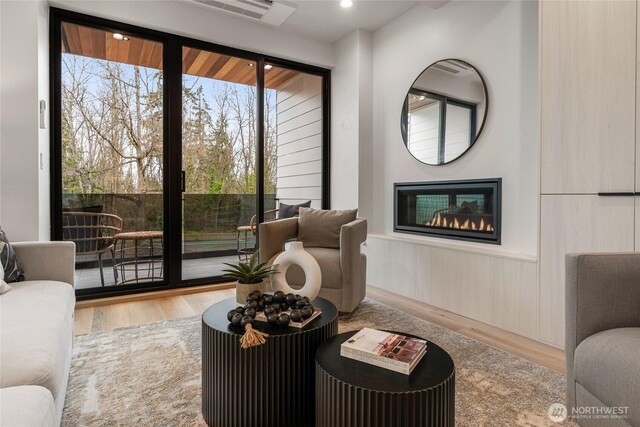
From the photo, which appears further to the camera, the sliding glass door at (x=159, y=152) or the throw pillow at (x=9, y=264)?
the sliding glass door at (x=159, y=152)

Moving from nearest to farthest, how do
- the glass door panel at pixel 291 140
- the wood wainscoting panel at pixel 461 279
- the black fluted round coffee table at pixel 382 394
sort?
1. the black fluted round coffee table at pixel 382 394
2. the wood wainscoting panel at pixel 461 279
3. the glass door panel at pixel 291 140

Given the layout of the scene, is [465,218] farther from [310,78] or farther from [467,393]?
[310,78]

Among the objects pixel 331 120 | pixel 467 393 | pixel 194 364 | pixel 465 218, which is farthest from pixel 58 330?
pixel 331 120

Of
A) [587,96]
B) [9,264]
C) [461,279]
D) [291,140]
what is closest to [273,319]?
[9,264]

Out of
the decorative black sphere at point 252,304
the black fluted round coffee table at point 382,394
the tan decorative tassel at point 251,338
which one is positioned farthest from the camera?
the decorative black sphere at point 252,304

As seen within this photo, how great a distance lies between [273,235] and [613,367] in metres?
2.34

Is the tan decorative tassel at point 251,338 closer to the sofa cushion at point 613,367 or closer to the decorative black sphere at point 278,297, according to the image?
the decorative black sphere at point 278,297

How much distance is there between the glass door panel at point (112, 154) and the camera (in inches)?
122

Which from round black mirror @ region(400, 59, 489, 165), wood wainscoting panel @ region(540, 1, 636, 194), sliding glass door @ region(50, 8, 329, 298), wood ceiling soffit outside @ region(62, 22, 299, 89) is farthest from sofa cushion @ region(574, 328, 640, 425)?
wood ceiling soffit outside @ region(62, 22, 299, 89)

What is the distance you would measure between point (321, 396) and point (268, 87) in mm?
3543

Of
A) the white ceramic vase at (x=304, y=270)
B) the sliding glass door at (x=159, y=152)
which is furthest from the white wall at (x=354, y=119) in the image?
the white ceramic vase at (x=304, y=270)

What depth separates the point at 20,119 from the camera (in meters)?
2.52

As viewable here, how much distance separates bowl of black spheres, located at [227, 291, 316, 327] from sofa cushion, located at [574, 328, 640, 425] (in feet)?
3.39

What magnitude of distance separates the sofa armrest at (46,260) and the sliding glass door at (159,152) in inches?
41.7
